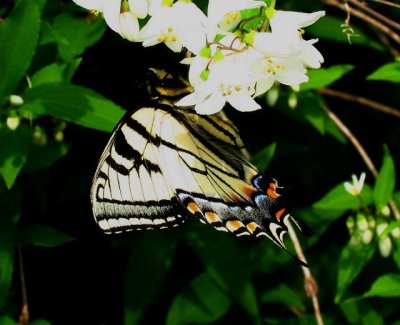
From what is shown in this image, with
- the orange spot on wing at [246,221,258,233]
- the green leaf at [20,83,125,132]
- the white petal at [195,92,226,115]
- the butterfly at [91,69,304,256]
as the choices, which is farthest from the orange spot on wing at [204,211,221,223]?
the white petal at [195,92,226,115]

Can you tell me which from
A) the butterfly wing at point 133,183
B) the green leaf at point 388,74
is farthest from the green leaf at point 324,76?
the butterfly wing at point 133,183

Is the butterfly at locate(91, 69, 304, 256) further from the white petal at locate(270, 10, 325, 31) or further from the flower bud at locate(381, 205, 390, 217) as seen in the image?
the white petal at locate(270, 10, 325, 31)

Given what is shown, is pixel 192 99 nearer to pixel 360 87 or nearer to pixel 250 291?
pixel 250 291

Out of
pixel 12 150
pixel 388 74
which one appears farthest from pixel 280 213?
pixel 12 150

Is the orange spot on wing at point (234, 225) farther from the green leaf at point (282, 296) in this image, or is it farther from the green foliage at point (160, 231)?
the green leaf at point (282, 296)

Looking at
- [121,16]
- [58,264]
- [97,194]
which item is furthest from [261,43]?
[58,264]

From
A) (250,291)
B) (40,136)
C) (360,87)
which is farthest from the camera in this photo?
(360,87)
